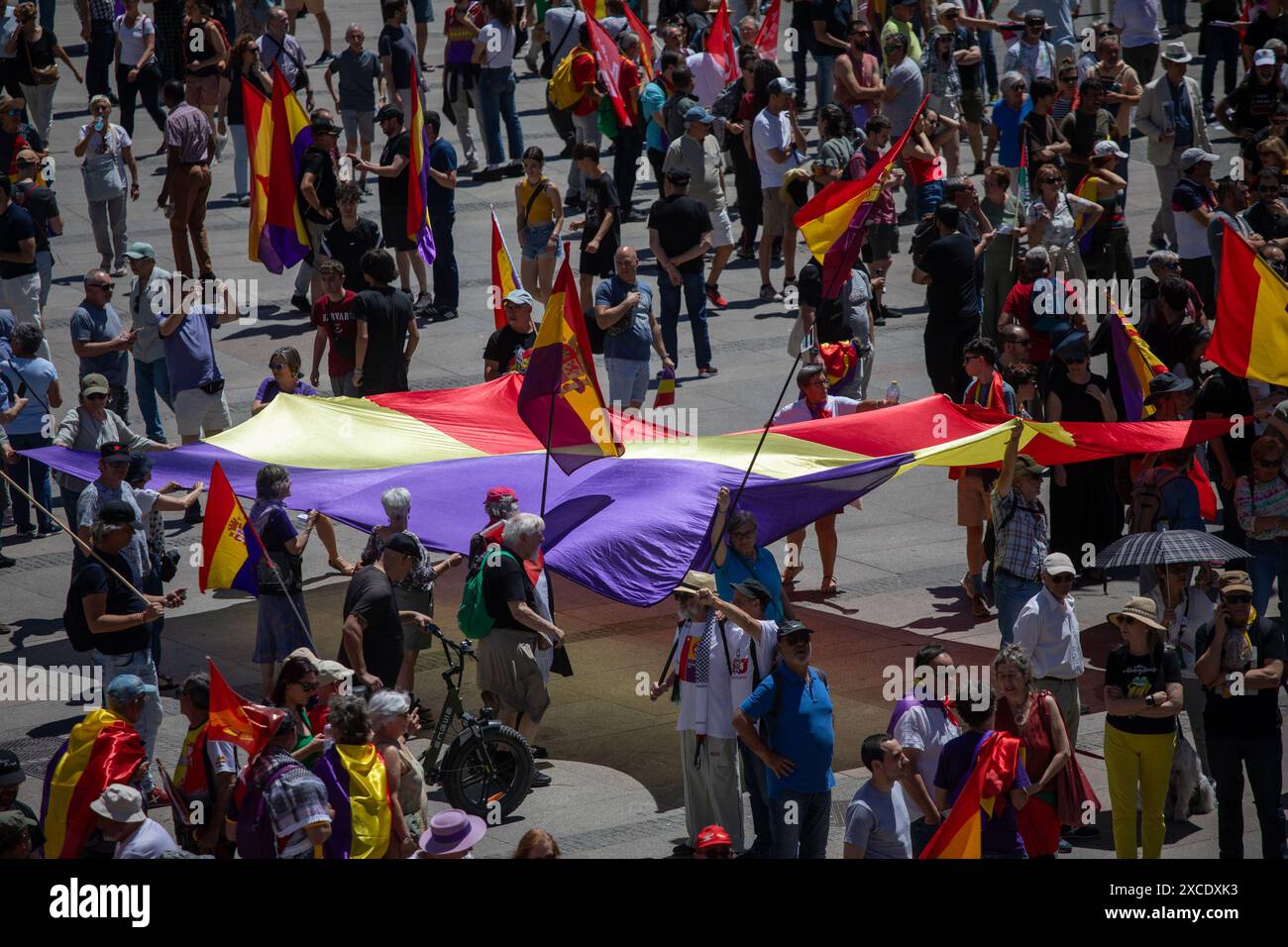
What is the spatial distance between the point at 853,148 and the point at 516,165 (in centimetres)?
537

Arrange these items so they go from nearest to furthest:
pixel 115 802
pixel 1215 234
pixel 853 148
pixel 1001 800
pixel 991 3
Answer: pixel 115 802 → pixel 1001 800 → pixel 1215 234 → pixel 853 148 → pixel 991 3

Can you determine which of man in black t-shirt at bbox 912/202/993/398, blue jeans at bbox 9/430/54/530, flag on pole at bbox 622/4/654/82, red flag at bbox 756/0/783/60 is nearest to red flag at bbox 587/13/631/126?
flag on pole at bbox 622/4/654/82

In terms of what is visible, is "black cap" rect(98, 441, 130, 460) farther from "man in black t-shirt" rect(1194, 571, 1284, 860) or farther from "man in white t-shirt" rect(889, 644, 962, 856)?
"man in black t-shirt" rect(1194, 571, 1284, 860)

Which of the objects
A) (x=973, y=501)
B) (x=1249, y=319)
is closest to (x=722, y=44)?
(x=973, y=501)

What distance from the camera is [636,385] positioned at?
15938 millimetres

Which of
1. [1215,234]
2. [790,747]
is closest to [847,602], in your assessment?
[790,747]

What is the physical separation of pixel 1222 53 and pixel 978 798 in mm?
18696

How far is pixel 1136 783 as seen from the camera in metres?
10.0

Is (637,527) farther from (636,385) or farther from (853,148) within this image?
(853,148)

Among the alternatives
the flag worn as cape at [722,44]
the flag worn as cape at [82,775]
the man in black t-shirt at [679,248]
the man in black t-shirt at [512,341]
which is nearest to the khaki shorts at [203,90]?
the flag worn as cape at [722,44]

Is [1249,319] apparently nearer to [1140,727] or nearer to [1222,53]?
[1140,727]

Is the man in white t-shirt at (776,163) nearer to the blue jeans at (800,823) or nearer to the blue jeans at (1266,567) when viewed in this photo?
the blue jeans at (1266,567)

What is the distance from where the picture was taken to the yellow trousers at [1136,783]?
993 centimetres

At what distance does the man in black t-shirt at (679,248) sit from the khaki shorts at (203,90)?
288 inches
